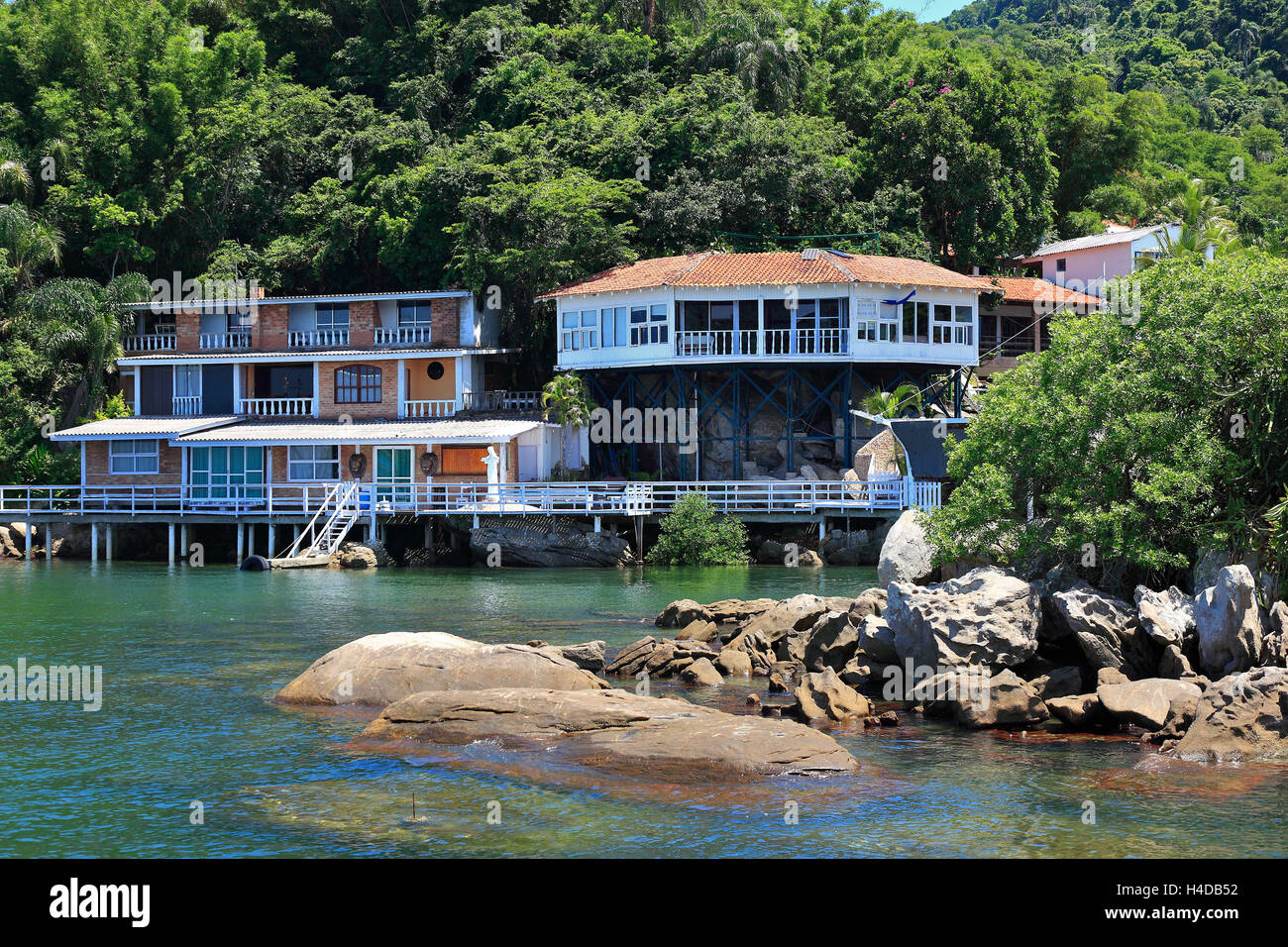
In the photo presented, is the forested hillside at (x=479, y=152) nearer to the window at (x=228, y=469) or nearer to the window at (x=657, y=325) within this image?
the window at (x=657, y=325)

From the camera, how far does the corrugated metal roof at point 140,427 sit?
4459 centimetres

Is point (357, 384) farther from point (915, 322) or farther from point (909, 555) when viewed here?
point (909, 555)

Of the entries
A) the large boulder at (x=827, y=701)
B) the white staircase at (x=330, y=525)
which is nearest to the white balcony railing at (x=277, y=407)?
the white staircase at (x=330, y=525)

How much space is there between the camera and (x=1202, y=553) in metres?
18.8

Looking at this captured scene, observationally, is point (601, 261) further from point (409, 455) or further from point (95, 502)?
point (95, 502)

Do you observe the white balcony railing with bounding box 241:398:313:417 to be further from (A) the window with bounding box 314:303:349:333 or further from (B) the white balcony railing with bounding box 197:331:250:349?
(A) the window with bounding box 314:303:349:333

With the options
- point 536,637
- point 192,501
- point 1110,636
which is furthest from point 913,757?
point 192,501

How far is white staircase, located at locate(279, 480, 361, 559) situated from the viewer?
3884 centimetres

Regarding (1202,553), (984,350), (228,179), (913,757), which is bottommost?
(913,757)

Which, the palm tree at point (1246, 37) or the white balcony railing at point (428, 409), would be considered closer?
the white balcony railing at point (428, 409)

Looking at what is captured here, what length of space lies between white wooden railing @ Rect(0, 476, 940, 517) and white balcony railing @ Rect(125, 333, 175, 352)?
7.09 metres

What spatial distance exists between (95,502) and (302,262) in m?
12.3

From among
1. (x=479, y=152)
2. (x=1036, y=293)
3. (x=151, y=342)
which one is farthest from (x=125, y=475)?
(x=1036, y=293)

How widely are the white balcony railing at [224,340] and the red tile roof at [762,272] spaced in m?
11.8
